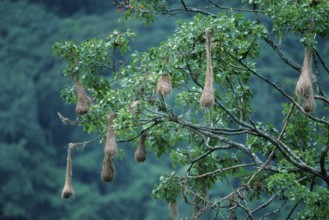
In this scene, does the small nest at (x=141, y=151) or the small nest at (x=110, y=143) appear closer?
the small nest at (x=110, y=143)

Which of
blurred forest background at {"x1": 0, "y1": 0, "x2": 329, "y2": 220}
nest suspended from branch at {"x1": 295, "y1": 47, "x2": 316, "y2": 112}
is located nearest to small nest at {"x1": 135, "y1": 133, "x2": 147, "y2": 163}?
nest suspended from branch at {"x1": 295, "y1": 47, "x2": 316, "y2": 112}

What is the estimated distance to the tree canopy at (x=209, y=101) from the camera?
9531 mm

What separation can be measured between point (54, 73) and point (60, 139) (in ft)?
7.52

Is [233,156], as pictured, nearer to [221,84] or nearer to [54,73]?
[221,84]

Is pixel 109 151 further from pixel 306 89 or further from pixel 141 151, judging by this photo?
pixel 306 89

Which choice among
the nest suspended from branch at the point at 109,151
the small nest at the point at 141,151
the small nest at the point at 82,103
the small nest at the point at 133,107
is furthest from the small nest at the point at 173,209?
the small nest at the point at 82,103

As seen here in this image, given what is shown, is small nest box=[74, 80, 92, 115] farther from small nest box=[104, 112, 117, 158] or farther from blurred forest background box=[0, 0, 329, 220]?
blurred forest background box=[0, 0, 329, 220]

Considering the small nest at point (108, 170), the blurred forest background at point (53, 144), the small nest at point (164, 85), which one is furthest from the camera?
the blurred forest background at point (53, 144)

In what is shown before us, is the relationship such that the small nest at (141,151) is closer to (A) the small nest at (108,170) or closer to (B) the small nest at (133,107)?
(A) the small nest at (108,170)

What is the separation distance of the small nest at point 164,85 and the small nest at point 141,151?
150cm

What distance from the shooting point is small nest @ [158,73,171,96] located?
9.02m

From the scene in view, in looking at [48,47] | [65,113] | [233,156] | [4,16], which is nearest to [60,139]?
[65,113]

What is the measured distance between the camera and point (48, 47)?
36531 mm

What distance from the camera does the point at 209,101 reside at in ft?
28.0
